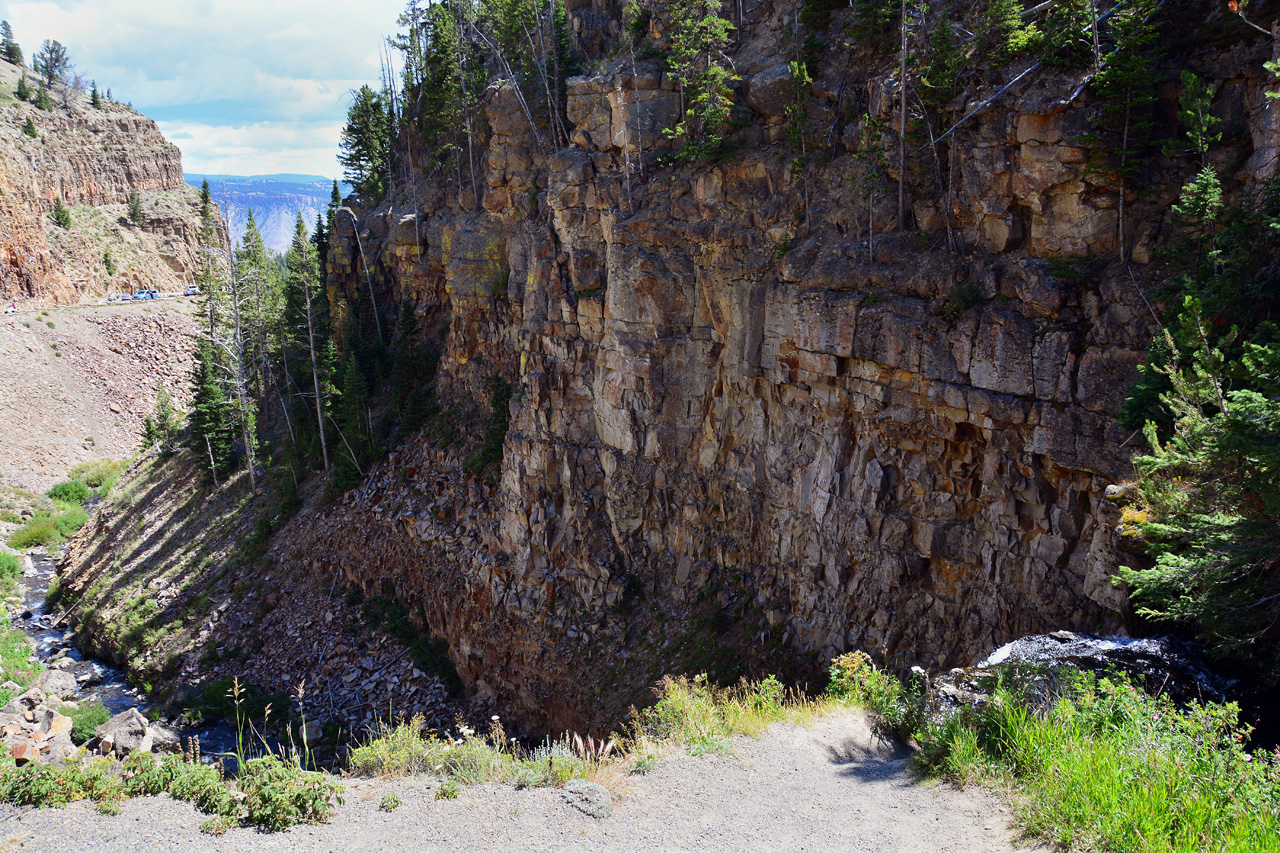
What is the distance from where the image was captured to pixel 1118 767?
24.5ft

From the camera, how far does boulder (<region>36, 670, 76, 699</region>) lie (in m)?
27.6

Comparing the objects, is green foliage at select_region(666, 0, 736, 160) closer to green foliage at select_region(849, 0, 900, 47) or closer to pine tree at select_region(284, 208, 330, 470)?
green foliage at select_region(849, 0, 900, 47)

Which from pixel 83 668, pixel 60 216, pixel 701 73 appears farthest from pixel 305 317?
pixel 60 216

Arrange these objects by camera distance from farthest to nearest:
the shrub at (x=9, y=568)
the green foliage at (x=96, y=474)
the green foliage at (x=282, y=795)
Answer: the green foliage at (x=96, y=474)
the shrub at (x=9, y=568)
the green foliage at (x=282, y=795)

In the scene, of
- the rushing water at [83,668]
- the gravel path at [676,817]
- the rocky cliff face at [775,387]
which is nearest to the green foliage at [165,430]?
the rushing water at [83,668]

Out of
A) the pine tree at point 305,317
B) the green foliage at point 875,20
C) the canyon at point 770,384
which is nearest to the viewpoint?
the canyon at point 770,384

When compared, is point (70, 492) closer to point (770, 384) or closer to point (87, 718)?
point (87, 718)

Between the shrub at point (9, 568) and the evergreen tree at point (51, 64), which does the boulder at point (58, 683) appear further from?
the evergreen tree at point (51, 64)

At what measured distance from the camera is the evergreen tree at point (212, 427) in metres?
39.9

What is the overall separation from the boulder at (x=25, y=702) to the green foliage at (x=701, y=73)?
29442mm

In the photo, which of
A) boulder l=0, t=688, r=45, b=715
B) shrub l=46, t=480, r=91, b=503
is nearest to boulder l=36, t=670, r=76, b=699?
boulder l=0, t=688, r=45, b=715

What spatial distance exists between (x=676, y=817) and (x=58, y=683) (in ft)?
104

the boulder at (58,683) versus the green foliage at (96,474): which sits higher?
the green foliage at (96,474)

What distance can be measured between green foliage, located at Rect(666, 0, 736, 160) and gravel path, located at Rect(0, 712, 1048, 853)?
57.8 feet
